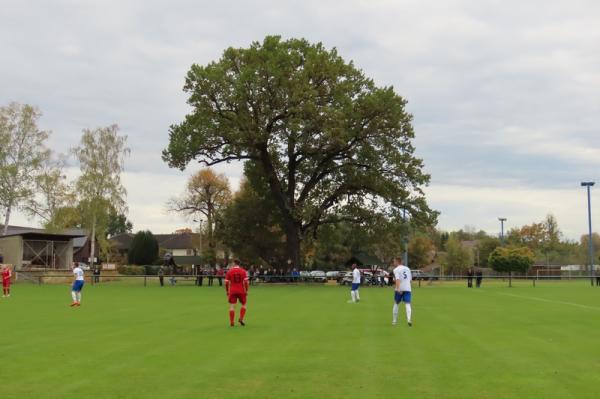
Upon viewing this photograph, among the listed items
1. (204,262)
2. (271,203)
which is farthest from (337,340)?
(204,262)

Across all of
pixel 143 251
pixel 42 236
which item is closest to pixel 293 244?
pixel 42 236

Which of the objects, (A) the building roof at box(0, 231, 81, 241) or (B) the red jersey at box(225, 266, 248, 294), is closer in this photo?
(B) the red jersey at box(225, 266, 248, 294)

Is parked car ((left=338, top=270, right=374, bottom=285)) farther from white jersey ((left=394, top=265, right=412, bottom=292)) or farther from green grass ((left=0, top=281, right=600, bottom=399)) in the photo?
white jersey ((left=394, top=265, right=412, bottom=292))

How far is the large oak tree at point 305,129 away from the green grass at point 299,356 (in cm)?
2654

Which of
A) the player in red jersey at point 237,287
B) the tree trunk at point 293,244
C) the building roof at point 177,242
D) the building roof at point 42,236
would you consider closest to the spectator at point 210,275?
the tree trunk at point 293,244

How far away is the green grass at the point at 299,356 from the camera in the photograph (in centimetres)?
843

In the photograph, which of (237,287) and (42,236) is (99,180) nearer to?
(42,236)

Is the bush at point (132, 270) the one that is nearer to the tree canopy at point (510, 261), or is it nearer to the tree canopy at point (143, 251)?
the tree canopy at point (143, 251)

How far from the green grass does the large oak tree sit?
1045 inches

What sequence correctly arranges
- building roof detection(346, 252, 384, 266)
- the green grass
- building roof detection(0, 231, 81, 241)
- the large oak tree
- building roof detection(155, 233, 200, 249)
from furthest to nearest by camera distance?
building roof detection(155, 233, 200, 249), building roof detection(346, 252, 384, 266), building roof detection(0, 231, 81, 241), the large oak tree, the green grass

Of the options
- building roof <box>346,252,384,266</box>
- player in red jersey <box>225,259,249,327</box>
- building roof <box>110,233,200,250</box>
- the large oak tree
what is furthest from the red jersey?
building roof <box>110,233,200,250</box>

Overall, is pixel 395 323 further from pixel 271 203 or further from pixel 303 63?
pixel 271 203

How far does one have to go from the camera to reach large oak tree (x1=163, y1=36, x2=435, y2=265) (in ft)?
145

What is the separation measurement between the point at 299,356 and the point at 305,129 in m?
34.3
